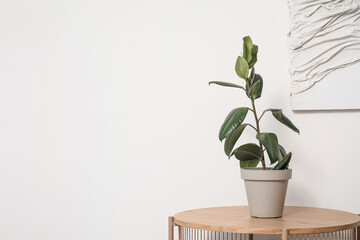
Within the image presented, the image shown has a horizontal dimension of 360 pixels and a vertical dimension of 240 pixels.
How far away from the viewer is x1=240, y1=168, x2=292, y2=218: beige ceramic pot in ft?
6.24

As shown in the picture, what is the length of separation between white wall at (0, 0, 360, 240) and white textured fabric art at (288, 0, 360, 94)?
2.9 inches

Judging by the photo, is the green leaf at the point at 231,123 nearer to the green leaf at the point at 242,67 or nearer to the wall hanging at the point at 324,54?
the green leaf at the point at 242,67

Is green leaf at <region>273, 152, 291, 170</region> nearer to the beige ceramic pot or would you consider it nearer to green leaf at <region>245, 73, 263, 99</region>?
the beige ceramic pot

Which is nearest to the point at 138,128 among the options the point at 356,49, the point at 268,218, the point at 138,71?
the point at 138,71

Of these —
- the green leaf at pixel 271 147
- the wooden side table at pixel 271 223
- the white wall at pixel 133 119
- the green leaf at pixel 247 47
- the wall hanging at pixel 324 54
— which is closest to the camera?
the wooden side table at pixel 271 223

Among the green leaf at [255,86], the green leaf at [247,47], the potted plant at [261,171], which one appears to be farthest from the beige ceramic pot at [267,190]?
the green leaf at [247,47]

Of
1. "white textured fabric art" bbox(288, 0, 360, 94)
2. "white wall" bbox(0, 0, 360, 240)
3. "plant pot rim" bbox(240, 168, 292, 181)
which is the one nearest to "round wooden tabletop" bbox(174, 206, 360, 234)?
"plant pot rim" bbox(240, 168, 292, 181)

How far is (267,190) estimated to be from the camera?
1.91 metres

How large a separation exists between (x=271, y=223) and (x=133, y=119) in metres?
1.00

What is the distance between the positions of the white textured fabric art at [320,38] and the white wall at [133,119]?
0.07 meters

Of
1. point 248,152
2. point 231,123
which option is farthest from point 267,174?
point 231,123

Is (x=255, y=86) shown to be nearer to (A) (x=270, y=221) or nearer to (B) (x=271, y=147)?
(B) (x=271, y=147)

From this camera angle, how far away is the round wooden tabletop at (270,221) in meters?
1.68

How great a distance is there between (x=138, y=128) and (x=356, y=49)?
42.0 inches
